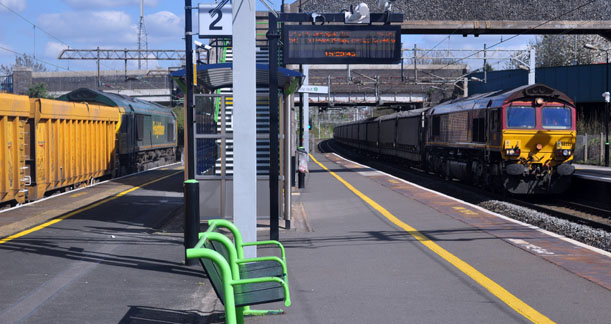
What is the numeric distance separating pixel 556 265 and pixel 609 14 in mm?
16372

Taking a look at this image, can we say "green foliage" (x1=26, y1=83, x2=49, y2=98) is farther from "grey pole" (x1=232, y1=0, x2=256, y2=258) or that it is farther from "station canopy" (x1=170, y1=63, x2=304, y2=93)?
"grey pole" (x1=232, y1=0, x2=256, y2=258)

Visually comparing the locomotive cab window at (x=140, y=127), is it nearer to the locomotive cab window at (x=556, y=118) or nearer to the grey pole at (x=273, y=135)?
the locomotive cab window at (x=556, y=118)

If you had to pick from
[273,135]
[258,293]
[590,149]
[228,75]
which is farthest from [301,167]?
[590,149]

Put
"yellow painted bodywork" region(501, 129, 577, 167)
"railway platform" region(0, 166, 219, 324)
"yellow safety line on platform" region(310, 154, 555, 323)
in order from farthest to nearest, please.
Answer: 1. "yellow painted bodywork" region(501, 129, 577, 167)
2. "railway platform" region(0, 166, 219, 324)
3. "yellow safety line on platform" region(310, 154, 555, 323)

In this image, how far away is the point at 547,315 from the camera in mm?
6375

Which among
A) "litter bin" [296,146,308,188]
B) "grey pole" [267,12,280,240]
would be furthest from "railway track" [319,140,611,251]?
"grey pole" [267,12,280,240]

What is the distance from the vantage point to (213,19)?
12.6 m

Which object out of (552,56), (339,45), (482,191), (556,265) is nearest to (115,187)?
(339,45)

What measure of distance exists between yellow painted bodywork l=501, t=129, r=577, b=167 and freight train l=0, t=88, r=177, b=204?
13.3 metres

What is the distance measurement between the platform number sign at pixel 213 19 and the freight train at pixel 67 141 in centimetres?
601

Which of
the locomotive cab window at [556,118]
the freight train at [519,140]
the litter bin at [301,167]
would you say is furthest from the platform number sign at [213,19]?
the locomotive cab window at [556,118]

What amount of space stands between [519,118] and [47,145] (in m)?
13.8

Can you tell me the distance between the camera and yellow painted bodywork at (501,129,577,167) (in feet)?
64.2

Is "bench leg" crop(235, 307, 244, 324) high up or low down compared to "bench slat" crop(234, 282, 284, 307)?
down
